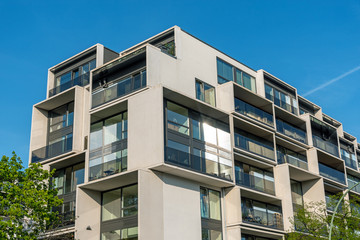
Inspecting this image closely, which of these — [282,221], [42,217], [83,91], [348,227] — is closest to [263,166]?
[282,221]

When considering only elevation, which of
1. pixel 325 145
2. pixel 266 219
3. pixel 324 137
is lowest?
pixel 266 219

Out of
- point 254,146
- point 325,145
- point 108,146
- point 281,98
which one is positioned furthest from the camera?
point 325,145

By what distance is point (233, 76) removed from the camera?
38281mm

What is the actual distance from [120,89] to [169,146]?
18.5ft

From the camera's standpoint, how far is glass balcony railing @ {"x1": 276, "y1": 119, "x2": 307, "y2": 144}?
4084 cm

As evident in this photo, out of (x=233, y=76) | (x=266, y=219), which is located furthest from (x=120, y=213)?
(x=233, y=76)

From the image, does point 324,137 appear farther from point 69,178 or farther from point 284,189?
point 69,178

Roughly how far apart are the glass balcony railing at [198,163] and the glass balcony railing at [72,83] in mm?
10610

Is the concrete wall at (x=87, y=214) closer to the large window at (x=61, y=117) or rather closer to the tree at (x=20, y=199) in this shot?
the tree at (x=20, y=199)

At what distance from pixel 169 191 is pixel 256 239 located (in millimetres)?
8618

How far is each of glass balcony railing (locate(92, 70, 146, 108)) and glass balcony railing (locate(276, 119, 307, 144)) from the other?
13563mm

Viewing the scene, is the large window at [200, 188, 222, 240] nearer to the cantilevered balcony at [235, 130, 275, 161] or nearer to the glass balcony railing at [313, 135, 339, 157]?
the cantilevered balcony at [235, 130, 275, 161]

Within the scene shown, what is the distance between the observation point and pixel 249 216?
112 ft

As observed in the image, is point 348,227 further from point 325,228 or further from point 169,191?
point 169,191
